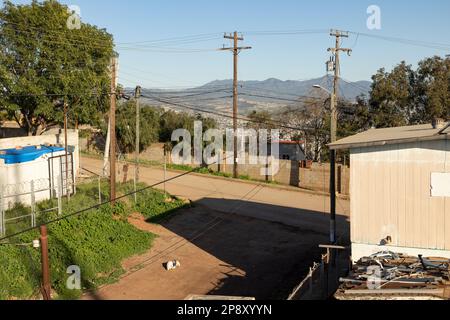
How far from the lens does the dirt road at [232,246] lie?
53.0ft

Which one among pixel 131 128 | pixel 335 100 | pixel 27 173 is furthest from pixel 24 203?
pixel 131 128

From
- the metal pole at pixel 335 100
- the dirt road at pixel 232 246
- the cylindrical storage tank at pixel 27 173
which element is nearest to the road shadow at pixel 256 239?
the dirt road at pixel 232 246

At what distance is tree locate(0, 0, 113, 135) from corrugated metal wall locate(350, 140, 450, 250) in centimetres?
2341

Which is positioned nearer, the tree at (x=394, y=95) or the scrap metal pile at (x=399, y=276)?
the scrap metal pile at (x=399, y=276)

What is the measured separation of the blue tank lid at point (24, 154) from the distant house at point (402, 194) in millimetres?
14600

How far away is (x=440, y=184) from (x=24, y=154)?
17.0 meters

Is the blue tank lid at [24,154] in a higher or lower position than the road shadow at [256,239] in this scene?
higher

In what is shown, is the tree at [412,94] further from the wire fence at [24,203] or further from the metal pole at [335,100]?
the wire fence at [24,203]

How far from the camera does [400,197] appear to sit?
43.2 ft

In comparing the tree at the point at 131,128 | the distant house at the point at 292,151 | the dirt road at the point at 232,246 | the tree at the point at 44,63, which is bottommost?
the dirt road at the point at 232,246

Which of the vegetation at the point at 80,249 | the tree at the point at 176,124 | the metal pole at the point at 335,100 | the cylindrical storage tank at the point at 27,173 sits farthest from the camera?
the tree at the point at 176,124

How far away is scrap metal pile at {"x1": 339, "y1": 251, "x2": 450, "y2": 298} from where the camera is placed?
1036 centimetres

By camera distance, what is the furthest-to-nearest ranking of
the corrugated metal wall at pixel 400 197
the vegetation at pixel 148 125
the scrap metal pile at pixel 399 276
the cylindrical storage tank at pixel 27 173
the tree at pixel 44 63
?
the vegetation at pixel 148 125 → the tree at pixel 44 63 → the cylindrical storage tank at pixel 27 173 → the corrugated metal wall at pixel 400 197 → the scrap metal pile at pixel 399 276

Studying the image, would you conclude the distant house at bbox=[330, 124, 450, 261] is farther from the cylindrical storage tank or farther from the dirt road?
the cylindrical storage tank
